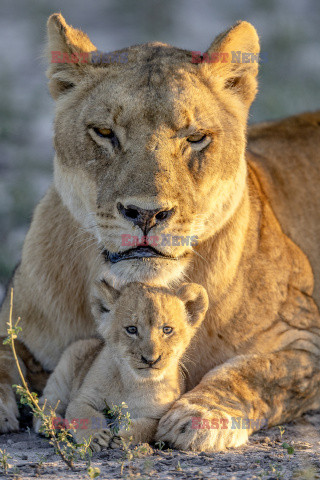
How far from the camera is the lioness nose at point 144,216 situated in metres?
3.04

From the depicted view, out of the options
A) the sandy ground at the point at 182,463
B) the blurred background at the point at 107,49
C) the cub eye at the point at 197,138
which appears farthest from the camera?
the blurred background at the point at 107,49

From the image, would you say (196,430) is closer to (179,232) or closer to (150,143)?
(179,232)

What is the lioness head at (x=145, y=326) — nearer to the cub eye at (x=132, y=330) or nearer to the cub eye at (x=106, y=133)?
the cub eye at (x=132, y=330)

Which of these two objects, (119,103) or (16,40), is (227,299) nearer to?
(119,103)

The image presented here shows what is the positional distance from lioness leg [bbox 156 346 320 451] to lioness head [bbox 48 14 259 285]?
19.2 inches

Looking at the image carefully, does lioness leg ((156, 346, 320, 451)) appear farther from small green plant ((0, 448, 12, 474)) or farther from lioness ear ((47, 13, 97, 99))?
lioness ear ((47, 13, 97, 99))

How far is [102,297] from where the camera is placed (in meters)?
3.29

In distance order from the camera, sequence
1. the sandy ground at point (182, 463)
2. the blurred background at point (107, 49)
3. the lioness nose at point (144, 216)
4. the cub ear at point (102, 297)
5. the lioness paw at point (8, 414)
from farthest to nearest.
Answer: the blurred background at point (107, 49)
the lioness paw at point (8, 414)
the cub ear at point (102, 297)
the lioness nose at point (144, 216)
the sandy ground at point (182, 463)

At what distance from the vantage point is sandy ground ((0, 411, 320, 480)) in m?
2.86

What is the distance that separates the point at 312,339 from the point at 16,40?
7.01 metres

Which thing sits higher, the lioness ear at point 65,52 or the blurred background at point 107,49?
the blurred background at point 107,49

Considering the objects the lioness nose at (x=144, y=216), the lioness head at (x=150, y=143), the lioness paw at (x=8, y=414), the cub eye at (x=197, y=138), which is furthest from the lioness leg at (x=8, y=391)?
the cub eye at (x=197, y=138)

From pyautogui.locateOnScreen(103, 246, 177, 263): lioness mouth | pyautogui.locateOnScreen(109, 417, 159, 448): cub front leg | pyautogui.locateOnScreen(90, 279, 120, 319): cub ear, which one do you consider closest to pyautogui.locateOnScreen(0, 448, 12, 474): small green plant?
pyautogui.locateOnScreen(109, 417, 159, 448): cub front leg

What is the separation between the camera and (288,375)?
3.74 m
